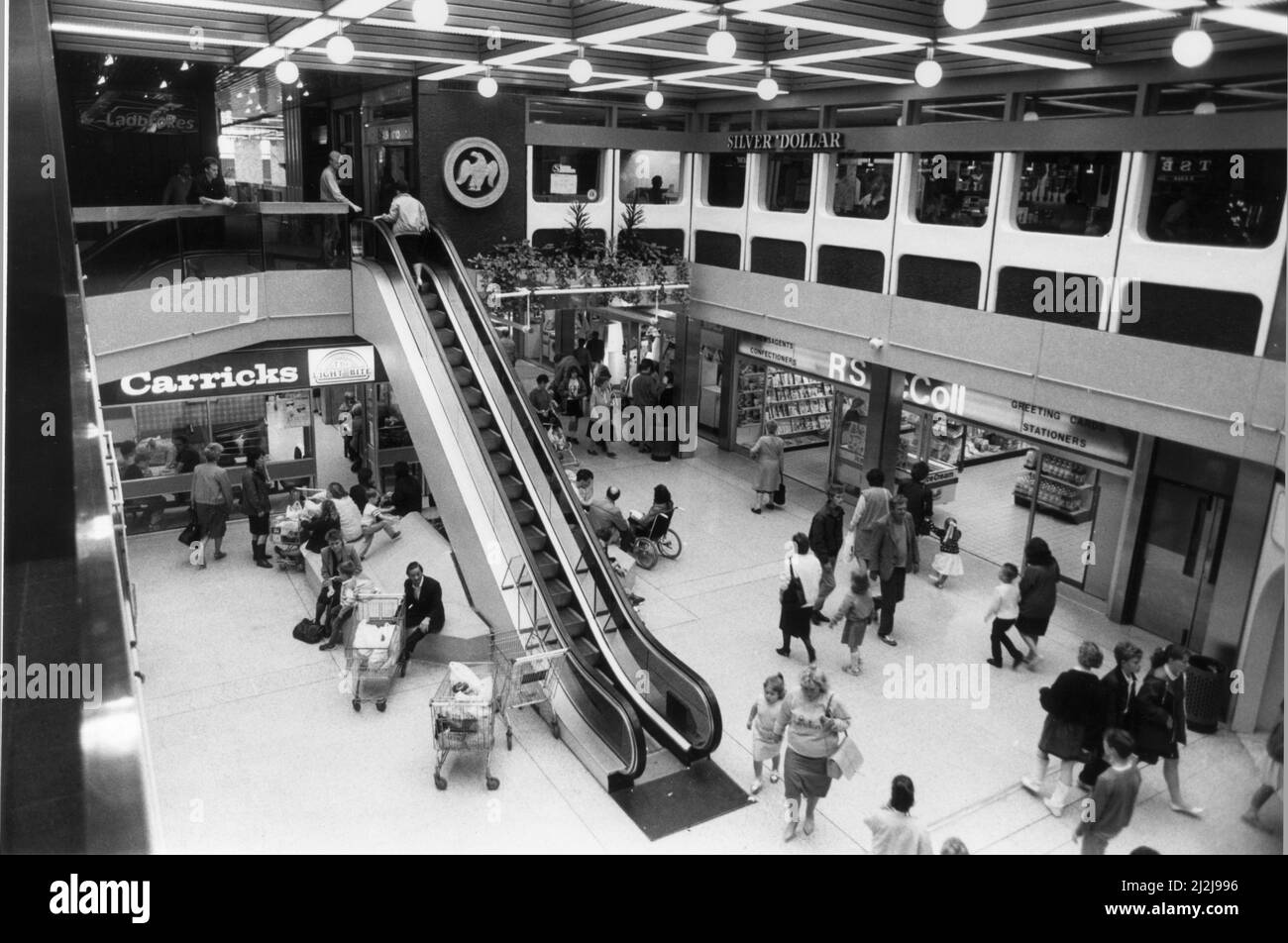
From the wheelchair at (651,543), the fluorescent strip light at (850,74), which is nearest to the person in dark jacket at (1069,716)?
the wheelchair at (651,543)

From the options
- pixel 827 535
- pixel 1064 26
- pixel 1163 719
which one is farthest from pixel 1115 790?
pixel 1064 26

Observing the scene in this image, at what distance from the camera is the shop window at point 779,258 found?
47.0 ft

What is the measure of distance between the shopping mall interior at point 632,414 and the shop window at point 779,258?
0.26 feet

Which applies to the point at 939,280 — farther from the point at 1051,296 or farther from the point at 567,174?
the point at 567,174

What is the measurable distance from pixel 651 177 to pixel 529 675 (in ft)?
34.4

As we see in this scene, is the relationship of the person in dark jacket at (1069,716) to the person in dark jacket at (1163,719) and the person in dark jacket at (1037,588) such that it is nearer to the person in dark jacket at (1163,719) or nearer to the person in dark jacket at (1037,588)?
the person in dark jacket at (1163,719)

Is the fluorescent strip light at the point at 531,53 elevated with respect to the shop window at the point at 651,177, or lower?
elevated

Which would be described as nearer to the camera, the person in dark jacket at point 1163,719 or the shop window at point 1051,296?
the person in dark jacket at point 1163,719

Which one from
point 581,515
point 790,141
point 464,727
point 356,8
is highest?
point 356,8

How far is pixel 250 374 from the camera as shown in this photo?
39.4 ft

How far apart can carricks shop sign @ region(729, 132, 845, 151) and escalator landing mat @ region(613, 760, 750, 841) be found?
8.75 metres

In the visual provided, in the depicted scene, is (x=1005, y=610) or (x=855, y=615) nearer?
(x=855, y=615)
